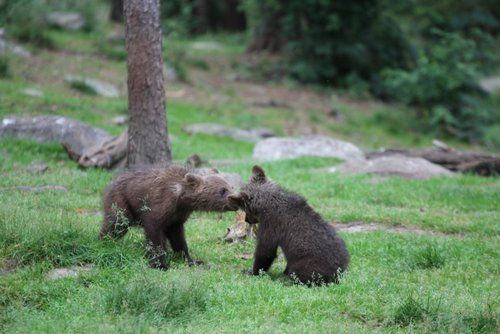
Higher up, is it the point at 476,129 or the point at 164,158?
the point at 164,158

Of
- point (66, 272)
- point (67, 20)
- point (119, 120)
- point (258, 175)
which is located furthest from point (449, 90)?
point (66, 272)

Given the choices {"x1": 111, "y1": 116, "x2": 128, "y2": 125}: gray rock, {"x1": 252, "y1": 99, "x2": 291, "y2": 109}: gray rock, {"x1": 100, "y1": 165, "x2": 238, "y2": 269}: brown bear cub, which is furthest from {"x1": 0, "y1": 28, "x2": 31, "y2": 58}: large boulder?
{"x1": 100, "y1": 165, "x2": 238, "y2": 269}: brown bear cub

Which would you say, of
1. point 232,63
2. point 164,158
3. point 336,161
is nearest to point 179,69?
point 232,63

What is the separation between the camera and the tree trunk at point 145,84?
11781 millimetres

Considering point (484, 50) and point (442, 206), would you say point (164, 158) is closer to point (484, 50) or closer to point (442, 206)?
point (442, 206)

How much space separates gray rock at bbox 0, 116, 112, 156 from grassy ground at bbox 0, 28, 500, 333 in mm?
306

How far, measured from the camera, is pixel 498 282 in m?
8.56

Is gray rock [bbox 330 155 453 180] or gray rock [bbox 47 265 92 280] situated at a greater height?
gray rock [bbox 47 265 92 280]

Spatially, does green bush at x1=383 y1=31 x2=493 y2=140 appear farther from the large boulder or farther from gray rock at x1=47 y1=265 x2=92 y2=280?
gray rock at x1=47 y1=265 x2=92 y2=280

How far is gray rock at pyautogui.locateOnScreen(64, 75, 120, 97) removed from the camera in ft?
69.8

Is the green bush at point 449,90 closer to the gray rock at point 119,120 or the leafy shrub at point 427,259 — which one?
Result: the gray rock at point 119,120

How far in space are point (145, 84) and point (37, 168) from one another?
3043mm

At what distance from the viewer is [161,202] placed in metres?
8.75

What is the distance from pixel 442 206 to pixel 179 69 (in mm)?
14769
